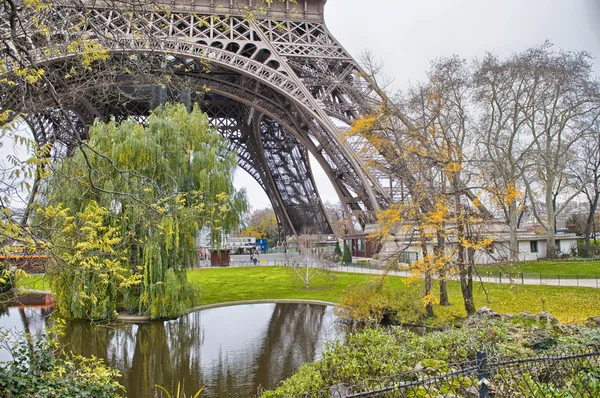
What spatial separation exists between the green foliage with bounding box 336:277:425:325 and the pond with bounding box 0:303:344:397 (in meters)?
0.73

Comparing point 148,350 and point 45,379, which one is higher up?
point 45,379

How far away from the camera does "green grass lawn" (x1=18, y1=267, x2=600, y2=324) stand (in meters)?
13.1

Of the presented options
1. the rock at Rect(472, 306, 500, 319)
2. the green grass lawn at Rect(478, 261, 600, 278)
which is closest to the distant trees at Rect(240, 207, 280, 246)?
the green grass lawn at Rect(478, 261, 600, 278)

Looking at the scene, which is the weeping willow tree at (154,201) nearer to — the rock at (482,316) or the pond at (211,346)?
the pond at (211,346)

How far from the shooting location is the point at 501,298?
15.5 m

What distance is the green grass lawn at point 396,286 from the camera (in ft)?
43.1

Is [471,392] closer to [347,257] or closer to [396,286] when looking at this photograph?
[396,286]

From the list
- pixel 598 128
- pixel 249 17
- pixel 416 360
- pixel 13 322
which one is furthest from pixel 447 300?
pixel 598 128

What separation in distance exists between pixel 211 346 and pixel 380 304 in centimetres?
518

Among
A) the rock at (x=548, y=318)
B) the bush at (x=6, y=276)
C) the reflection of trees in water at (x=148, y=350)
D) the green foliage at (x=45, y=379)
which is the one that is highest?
the bush at (x=6, y=276)

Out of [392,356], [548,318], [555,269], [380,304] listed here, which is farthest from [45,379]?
[555,269]

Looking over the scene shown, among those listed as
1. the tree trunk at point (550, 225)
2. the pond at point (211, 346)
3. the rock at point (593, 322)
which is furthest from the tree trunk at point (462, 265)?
the tree trunk at point (550, 225)

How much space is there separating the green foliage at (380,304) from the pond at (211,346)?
732 mm

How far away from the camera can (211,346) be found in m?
12.3
